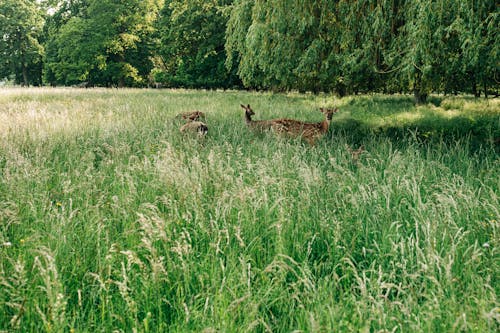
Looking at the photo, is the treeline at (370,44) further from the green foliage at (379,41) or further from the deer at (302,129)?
the deer at (302,129)

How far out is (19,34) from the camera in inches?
1804

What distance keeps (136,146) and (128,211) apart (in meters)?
3.10

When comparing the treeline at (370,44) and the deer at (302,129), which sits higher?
the treeline at (370,44)

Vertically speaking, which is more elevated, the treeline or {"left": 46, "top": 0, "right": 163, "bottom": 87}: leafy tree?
{"left": 46, "top": 0, "right": 163, "bottom": 87}: leafy tree

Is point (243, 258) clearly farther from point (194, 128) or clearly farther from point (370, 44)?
point (370, 44)

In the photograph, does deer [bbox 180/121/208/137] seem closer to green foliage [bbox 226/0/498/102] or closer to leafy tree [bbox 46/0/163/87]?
green foliage [bbox 226/0/498/102]

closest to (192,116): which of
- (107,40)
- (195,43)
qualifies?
(195,43)

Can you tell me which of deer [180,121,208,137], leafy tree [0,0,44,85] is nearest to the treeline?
deer [180,121,208,137]

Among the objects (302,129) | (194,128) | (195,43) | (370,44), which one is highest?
(195,43)

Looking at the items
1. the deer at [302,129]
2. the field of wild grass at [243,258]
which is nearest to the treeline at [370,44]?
the deer at [302,129]

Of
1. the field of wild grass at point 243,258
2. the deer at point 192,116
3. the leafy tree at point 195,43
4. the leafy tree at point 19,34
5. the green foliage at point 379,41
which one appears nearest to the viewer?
the field of wild grass at point 243,258

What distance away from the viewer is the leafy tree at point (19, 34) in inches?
1736

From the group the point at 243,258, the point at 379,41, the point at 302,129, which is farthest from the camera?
the point at 302,129

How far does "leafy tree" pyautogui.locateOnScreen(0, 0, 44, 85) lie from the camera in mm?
44094
